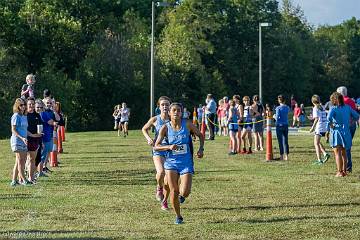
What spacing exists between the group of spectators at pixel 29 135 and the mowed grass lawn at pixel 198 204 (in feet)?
1.30

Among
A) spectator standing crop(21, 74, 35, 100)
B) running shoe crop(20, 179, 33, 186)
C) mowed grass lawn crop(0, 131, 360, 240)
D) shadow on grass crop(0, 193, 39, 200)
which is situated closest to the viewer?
mowed grass lawn crop(0, 131, 360, 240)

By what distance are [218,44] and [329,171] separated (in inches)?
2451

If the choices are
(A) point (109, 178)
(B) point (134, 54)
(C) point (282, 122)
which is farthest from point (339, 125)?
(B) point (134, 54)

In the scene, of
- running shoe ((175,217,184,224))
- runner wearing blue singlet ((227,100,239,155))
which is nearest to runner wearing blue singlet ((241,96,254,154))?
runner wearing blue singlet ((227,100,239,155))

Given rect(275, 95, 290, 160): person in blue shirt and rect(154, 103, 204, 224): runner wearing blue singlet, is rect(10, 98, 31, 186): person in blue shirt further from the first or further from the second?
rect(275, 95, 290, 160): person in blue shirt

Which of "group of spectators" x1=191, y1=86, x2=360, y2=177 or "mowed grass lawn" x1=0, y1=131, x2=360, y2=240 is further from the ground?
"group of spectators" x1=191, y1=86, x2=360, y2=177

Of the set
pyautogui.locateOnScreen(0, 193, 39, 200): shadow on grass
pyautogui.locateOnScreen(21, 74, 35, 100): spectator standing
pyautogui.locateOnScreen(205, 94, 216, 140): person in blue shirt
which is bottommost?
pyautogui.locateOnScreen(0, 193, 39, 200): shadow on grass

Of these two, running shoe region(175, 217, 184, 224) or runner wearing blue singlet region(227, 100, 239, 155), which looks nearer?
running shoe region(175, 217, 184, 224)

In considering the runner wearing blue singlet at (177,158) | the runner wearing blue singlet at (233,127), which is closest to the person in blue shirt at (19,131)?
the runner wearing blue singlet at (177,158)

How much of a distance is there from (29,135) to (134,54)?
46.0m

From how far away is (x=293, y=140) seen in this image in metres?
33.4

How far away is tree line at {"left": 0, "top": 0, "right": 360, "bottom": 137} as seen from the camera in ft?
198

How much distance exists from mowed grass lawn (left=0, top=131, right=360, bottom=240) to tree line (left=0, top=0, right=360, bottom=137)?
1457 inches

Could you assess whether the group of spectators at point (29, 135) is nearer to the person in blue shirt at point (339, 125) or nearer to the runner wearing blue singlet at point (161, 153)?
the runner wearing blue singlet at point (161, 153)
